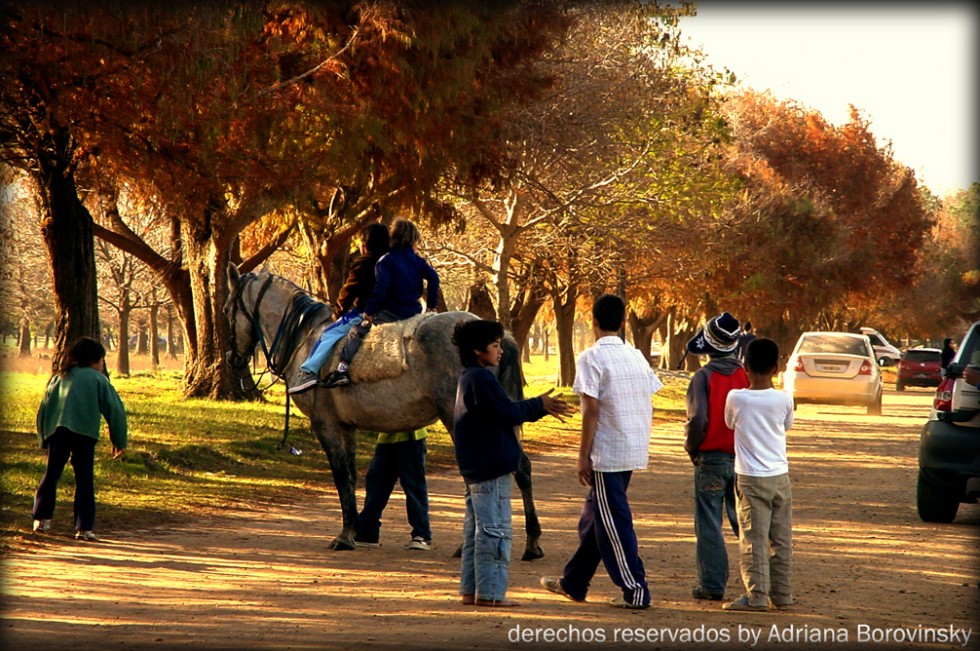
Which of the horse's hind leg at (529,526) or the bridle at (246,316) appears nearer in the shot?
the horse's hind leg at (529,526)

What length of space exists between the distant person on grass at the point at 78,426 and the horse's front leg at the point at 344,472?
1.86 m

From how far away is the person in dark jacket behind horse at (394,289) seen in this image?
11078mm

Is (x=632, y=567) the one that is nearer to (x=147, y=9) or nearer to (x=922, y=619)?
(x=922, y=619)

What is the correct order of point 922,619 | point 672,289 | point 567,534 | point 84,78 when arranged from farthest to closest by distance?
point 672,289 → point 84,78 → point 567,534 → point 922,619

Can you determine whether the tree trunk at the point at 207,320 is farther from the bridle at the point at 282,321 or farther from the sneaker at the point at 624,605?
the sneaker at the point at 624,605

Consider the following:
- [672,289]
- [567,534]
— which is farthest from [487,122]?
[672,289]

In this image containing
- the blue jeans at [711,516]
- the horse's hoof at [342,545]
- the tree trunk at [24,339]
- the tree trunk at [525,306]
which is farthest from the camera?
the tree trunk at [24,339]

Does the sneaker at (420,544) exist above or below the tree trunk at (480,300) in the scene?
below

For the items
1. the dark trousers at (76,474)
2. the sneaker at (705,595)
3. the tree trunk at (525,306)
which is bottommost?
the sneaker at (705,595)

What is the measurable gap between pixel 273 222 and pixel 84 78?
17717 mm

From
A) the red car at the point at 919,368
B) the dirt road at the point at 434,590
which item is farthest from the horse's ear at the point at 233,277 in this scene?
the red car at the point at 919,368

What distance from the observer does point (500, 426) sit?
842 cm

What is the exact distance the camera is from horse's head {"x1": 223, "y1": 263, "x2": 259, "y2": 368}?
40.7ft

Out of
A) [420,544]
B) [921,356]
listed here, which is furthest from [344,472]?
[921,356]
